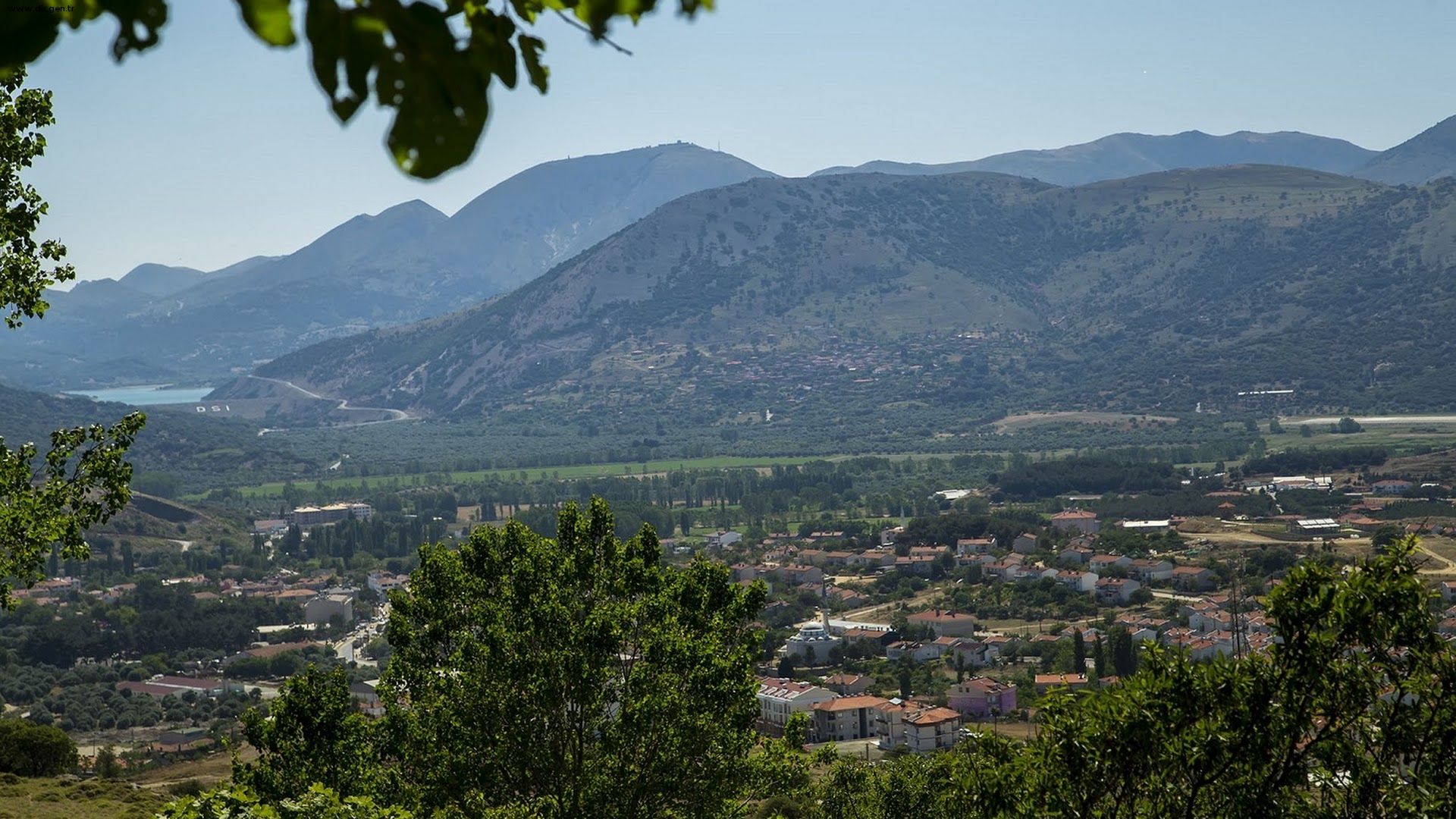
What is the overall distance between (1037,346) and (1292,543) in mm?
91503

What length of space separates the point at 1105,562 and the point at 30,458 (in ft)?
193

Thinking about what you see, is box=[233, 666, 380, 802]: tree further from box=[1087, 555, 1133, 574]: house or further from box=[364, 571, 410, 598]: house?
box=[364, 571, 410, 598]: house

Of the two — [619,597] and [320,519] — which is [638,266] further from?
[619,597]

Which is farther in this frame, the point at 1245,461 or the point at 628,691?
the point at 1245,461

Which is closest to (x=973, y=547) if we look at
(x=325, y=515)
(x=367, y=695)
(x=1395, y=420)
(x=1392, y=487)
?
(x=1392, y=487)

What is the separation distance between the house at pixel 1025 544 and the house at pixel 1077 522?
2.95 metres

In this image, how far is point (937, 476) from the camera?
99375mm

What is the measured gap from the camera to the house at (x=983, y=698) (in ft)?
133

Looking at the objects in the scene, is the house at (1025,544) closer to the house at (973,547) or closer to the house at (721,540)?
the house at (973,547)

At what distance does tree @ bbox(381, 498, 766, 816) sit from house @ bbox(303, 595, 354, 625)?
53604 millimetres

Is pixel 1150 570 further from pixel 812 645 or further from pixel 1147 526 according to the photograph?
pixel 812 645

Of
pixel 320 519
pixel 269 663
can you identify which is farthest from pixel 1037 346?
pixel 269 663

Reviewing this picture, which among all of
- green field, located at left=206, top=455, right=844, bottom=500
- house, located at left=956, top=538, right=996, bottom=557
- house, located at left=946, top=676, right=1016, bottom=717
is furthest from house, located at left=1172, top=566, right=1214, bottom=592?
green field, located at left=206, top=455, right=844, bottom=500

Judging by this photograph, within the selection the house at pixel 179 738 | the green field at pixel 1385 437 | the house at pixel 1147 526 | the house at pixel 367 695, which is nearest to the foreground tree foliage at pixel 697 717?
the house at pixel 367 695
